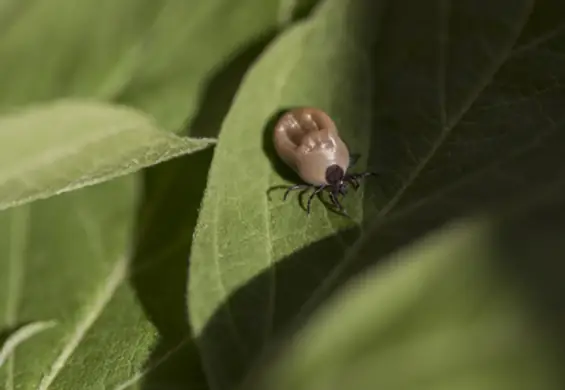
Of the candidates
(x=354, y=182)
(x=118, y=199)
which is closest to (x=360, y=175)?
(x=354, y=182)

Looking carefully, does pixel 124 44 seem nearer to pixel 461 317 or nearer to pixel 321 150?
pixel 321 150

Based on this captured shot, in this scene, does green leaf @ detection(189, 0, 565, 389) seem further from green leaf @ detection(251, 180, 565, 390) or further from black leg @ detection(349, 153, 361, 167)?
green leaf @ detection(251, 180, 565, 390)

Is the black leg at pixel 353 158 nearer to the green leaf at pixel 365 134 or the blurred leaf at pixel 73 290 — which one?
the green leaf at pixel 365 134

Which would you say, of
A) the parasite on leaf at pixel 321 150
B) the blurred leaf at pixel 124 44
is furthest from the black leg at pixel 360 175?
the blurred leaf at pixel 124 44

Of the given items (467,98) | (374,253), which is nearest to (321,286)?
(374,253)

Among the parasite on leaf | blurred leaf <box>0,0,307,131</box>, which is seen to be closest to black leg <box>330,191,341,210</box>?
the parasite on leaf

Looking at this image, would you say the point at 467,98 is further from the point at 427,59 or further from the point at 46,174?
the point at 46,174
